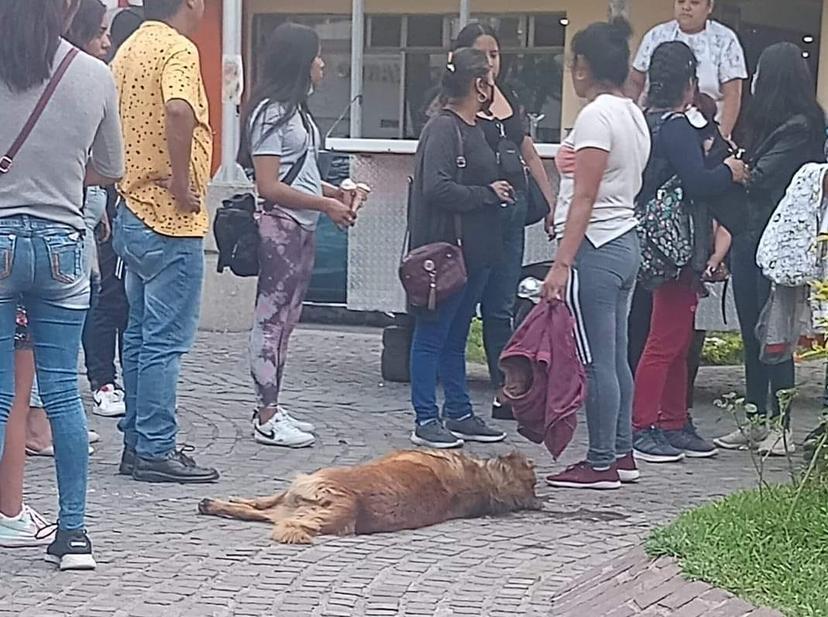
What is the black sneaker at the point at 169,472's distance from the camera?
6.75 meters

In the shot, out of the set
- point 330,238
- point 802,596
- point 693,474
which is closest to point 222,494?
point 693,474

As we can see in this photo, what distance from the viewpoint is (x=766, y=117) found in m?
7.52

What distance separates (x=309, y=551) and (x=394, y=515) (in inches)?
18.8

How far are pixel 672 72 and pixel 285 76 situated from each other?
6.21 ft

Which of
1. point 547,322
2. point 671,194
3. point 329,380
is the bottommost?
point 329,380

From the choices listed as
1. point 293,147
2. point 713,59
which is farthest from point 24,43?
point 713,59

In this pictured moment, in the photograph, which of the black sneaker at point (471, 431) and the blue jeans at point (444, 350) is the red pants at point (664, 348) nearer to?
the black sneaker at point (471, 431)

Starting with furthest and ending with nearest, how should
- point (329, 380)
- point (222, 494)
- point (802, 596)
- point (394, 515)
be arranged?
point (329, 380) < point (222, 494) < point (394, 515) < point (802, 596)

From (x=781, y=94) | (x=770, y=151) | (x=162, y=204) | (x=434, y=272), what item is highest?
(x=781, y=94)

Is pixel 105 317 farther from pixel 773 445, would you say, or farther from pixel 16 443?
pixel 773 445

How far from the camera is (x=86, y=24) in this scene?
707 centimetres

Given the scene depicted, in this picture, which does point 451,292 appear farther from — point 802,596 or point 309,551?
point 802,596

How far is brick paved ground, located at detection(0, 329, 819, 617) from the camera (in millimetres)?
5105

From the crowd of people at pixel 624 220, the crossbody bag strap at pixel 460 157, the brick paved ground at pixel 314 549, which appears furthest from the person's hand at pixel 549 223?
the brick paved ground at pixel 314 549
